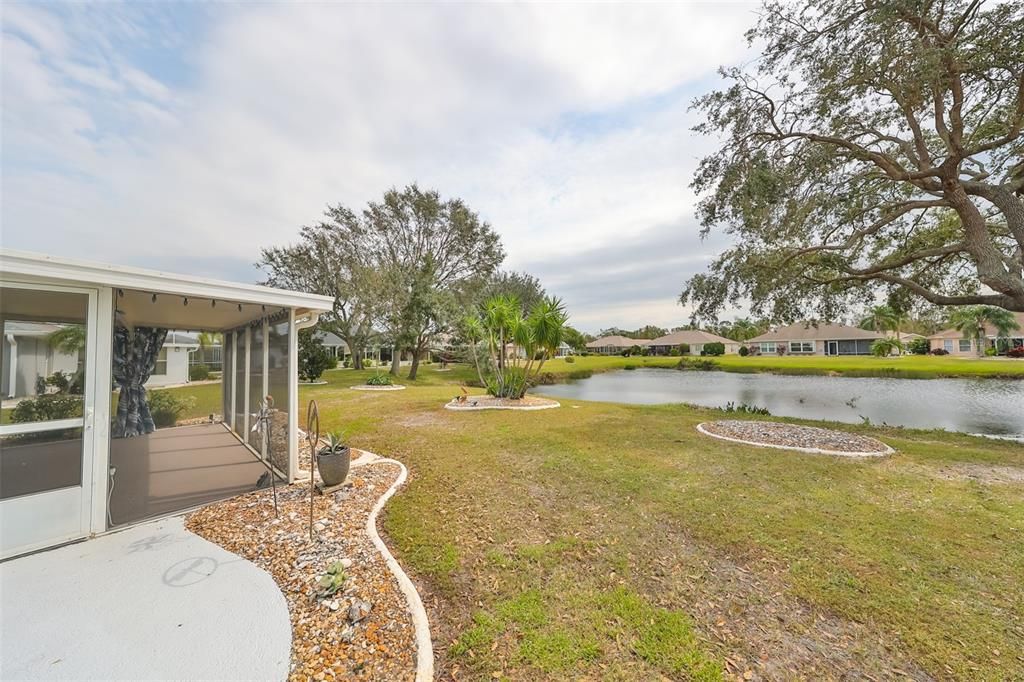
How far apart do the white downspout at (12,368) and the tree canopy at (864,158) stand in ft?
30.2

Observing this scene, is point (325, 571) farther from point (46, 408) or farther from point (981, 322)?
point (981, 322)

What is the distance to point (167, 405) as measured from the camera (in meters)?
8.64

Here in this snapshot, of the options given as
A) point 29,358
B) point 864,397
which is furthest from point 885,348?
point 29,358

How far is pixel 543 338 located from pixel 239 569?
8822 millimetres

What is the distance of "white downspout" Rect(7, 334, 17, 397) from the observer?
9.23 ft

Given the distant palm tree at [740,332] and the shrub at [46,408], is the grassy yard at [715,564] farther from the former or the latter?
the distant palm tree at [740,332]

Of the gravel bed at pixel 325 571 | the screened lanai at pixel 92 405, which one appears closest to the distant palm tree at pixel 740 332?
the screened lanai at pixel 92 405

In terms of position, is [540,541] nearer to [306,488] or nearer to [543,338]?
[306,488]

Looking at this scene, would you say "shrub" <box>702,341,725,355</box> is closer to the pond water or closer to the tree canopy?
the pond water

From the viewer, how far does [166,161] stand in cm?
665

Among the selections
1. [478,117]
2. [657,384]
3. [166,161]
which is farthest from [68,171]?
[657,384]

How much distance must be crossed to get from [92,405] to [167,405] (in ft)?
24.0

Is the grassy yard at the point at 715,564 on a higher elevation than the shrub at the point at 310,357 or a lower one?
lower

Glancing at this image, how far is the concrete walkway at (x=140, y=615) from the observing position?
70.8 inches
